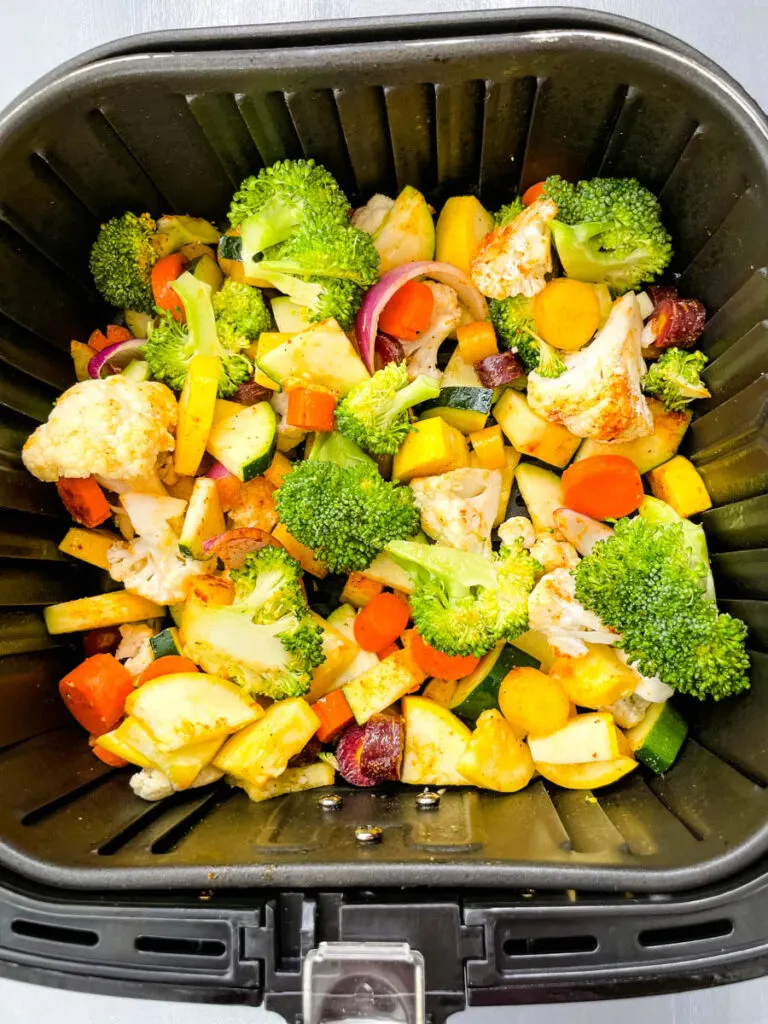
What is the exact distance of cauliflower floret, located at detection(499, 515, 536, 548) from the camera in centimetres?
173

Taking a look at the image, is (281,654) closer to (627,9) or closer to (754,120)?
(754,120)

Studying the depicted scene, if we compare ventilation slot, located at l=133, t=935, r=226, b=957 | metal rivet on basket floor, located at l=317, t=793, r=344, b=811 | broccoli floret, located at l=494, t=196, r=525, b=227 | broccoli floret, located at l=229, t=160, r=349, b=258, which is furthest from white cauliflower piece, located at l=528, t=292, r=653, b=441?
ventilation slot, located at l=133, t=935, r=226, b=957

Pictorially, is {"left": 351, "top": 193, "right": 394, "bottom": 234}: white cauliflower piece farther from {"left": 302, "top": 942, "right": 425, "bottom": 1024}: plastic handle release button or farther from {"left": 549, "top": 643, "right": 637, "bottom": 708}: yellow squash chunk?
{"left": 302, "top": 942, "right": 425, "bottom": 1024}: plastic handle release button

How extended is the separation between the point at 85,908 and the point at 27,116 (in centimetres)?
130

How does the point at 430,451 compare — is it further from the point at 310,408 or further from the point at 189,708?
the point at 189,708

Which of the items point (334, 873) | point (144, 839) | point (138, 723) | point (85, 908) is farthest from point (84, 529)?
point (334, 873)

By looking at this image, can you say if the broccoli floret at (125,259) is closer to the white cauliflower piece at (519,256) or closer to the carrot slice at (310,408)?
the carrot slice at (310,408)

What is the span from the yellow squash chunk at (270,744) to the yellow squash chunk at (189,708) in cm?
3

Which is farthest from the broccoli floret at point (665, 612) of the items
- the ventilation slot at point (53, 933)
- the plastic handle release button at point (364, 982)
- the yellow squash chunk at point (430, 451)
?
the ventilation slot at point (53, 933)

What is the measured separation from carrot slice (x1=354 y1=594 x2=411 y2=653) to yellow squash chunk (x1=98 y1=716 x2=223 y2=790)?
36 cm

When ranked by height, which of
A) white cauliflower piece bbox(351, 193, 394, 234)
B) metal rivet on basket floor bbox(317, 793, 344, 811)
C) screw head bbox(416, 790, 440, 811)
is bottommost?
screw head bbox(416, 790, 440, 811)

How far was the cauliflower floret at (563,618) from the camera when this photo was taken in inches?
64.2

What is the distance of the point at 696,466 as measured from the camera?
5.77ft

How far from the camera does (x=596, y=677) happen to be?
1645 millimetres
